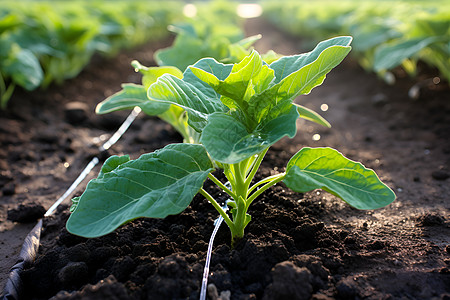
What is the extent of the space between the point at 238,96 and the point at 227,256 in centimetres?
67

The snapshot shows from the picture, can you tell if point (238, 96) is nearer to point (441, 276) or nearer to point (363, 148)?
point (441, 276)

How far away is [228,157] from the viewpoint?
49.8 inches

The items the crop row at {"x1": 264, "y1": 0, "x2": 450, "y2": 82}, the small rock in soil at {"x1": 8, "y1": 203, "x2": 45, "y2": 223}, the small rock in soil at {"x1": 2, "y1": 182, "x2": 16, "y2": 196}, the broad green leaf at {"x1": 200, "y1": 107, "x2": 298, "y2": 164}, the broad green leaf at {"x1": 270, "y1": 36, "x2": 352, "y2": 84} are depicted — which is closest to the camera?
the broad green leaf at {"x1": 200, "y1": 107, "x2": 298, "y2": 164}

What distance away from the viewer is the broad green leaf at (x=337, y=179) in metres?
1.33

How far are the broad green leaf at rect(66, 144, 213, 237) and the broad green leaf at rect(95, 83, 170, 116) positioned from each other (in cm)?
60

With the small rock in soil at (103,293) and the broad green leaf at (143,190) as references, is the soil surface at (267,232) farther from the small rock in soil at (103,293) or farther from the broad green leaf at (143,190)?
the broad green leaf at (143,190)

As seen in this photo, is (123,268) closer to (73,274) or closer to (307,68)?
(73,274)

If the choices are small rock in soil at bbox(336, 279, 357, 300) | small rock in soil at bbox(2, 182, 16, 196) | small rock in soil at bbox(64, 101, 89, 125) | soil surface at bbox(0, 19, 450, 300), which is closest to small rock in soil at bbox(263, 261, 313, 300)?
soil surface at bbox(0, 19, 450, 300)

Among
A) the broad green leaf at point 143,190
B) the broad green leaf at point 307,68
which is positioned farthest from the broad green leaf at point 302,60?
the broad green leaf at point 143,190

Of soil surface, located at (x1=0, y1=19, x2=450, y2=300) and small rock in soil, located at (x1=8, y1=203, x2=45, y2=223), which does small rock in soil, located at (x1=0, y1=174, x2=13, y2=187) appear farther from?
small rock in soil, located at (x1=8, y1=203, x2=45, y2=223)

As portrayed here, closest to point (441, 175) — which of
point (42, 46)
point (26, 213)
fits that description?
point (26, 213)

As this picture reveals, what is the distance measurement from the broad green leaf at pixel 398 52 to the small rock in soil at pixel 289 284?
104 inches

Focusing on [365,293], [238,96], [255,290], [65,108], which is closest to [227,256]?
[255,290]

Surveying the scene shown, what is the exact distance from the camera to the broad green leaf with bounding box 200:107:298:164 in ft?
4.18
